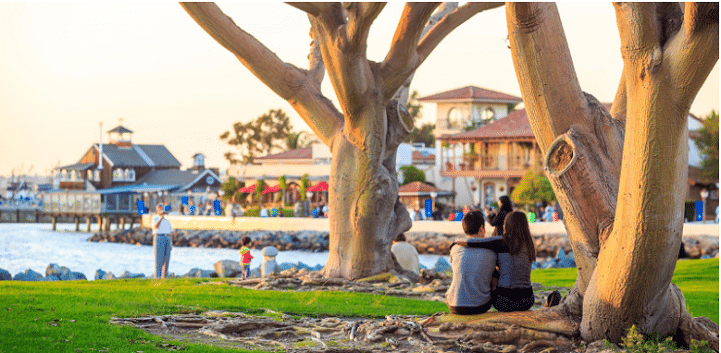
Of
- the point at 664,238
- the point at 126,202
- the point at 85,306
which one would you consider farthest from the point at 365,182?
the point at 126,202

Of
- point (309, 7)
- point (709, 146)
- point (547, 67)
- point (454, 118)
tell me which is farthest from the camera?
point (454, 118)

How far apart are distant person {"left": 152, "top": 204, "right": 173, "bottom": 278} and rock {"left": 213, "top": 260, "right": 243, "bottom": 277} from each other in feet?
11.8

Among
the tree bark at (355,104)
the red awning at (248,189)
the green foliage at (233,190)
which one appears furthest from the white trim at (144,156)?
the tree bark at (355,104)

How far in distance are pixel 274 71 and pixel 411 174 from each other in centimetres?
4146

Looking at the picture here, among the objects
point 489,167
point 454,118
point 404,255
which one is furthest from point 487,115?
point 404,255

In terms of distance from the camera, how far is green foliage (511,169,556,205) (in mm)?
42094

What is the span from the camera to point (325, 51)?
12.3m

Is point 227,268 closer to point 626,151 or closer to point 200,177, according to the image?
point 626,151

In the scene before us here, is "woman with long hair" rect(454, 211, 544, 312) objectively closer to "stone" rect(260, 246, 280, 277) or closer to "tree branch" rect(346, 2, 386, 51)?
"tree branch" rect(346, 2, 386, 51)

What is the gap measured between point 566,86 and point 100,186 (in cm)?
7318

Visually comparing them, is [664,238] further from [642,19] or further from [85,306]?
[85,306]

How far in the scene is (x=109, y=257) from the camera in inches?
1623

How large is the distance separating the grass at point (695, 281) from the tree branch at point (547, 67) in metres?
3.48

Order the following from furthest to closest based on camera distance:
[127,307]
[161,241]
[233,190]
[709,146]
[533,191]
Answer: [233,190] → [709,146] → [533,191] → [161,241] → [127,307]
